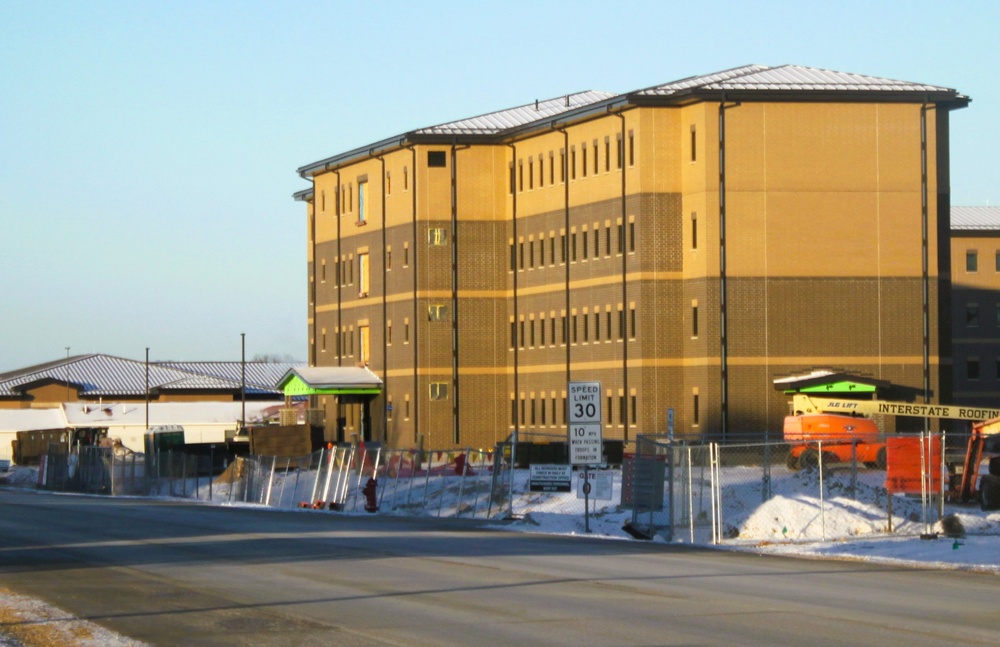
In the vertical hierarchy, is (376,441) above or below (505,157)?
below

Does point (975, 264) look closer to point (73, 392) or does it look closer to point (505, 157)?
point (505, 157)

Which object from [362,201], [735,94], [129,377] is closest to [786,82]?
[735,94]

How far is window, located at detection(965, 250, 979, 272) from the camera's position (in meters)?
106

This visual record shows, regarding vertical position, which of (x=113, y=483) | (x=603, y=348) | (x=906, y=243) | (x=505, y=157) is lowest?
(x=113, y=483)

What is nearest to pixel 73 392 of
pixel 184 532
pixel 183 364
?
pixel 183 364

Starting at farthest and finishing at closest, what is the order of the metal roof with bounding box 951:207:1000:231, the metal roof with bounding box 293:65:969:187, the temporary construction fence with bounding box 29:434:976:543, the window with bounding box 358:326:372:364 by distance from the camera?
the metal roof with bounding box 951:207:1000:231
the window with bounding box 358:326:372:364
the metal roof with bounding box 293:65:969:187
the temporary construction fence with bounding box 29:434:976:543

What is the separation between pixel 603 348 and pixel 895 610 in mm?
53652

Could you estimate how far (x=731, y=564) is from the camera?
81.8 ft

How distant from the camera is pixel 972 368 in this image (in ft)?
346

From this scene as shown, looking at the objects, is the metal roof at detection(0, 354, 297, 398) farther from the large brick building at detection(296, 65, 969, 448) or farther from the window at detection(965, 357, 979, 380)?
the large brick building at detection(296, 65, 969, 448)

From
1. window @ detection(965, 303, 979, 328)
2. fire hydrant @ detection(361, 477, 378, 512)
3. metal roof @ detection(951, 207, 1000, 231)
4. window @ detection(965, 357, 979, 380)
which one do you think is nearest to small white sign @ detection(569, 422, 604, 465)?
fire hydrant @ detection(361, 477, 378, 512)

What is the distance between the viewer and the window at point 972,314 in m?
106

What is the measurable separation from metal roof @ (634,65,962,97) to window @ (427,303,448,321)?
16946 mm

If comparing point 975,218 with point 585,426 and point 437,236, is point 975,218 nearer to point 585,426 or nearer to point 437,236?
point 437,236
